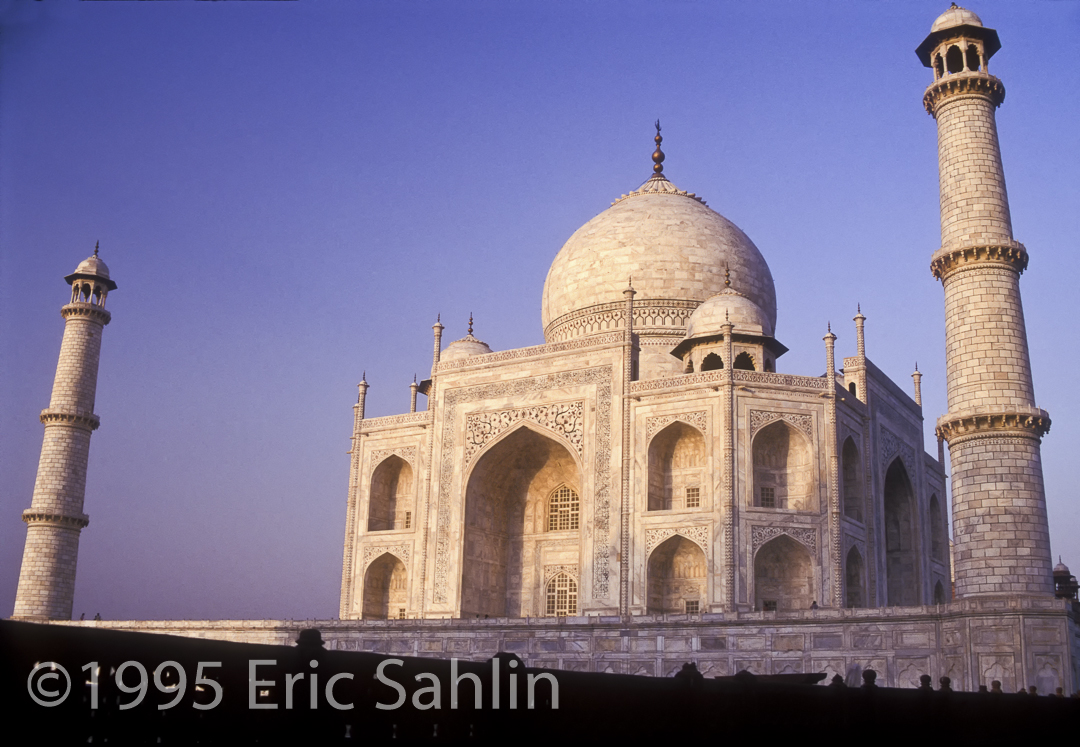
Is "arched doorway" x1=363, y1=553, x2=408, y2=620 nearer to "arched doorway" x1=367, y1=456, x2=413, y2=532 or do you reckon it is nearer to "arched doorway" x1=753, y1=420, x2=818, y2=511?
"arched doorway" x1=367, y1=456, x2=413, y2=532

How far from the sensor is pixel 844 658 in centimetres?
1517

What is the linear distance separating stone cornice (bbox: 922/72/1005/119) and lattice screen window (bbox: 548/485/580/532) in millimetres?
12263

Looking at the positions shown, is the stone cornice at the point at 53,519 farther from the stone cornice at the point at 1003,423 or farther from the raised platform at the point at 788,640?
the stone cornice at the point at 1003,423

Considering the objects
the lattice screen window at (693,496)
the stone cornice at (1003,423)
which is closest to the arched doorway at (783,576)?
the lattice screen window at (693,496)

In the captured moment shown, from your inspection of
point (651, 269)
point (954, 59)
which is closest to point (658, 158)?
point (651, 269)

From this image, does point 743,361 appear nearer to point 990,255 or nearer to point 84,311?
point 990,255

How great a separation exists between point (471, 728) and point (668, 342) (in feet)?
73.7

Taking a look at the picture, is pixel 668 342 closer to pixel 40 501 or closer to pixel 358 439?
pixel 358 439

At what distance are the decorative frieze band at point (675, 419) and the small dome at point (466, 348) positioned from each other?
27.3 ft

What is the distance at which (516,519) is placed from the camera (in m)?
24.7

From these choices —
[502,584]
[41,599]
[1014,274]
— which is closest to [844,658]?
[1014,274]

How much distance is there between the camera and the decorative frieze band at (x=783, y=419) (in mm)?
20719

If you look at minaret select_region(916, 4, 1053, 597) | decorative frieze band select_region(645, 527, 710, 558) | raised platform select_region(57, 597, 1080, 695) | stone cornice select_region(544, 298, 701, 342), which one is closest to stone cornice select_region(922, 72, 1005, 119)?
minaret select_region(916, 4, 1053, 597)

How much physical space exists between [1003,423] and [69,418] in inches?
848
